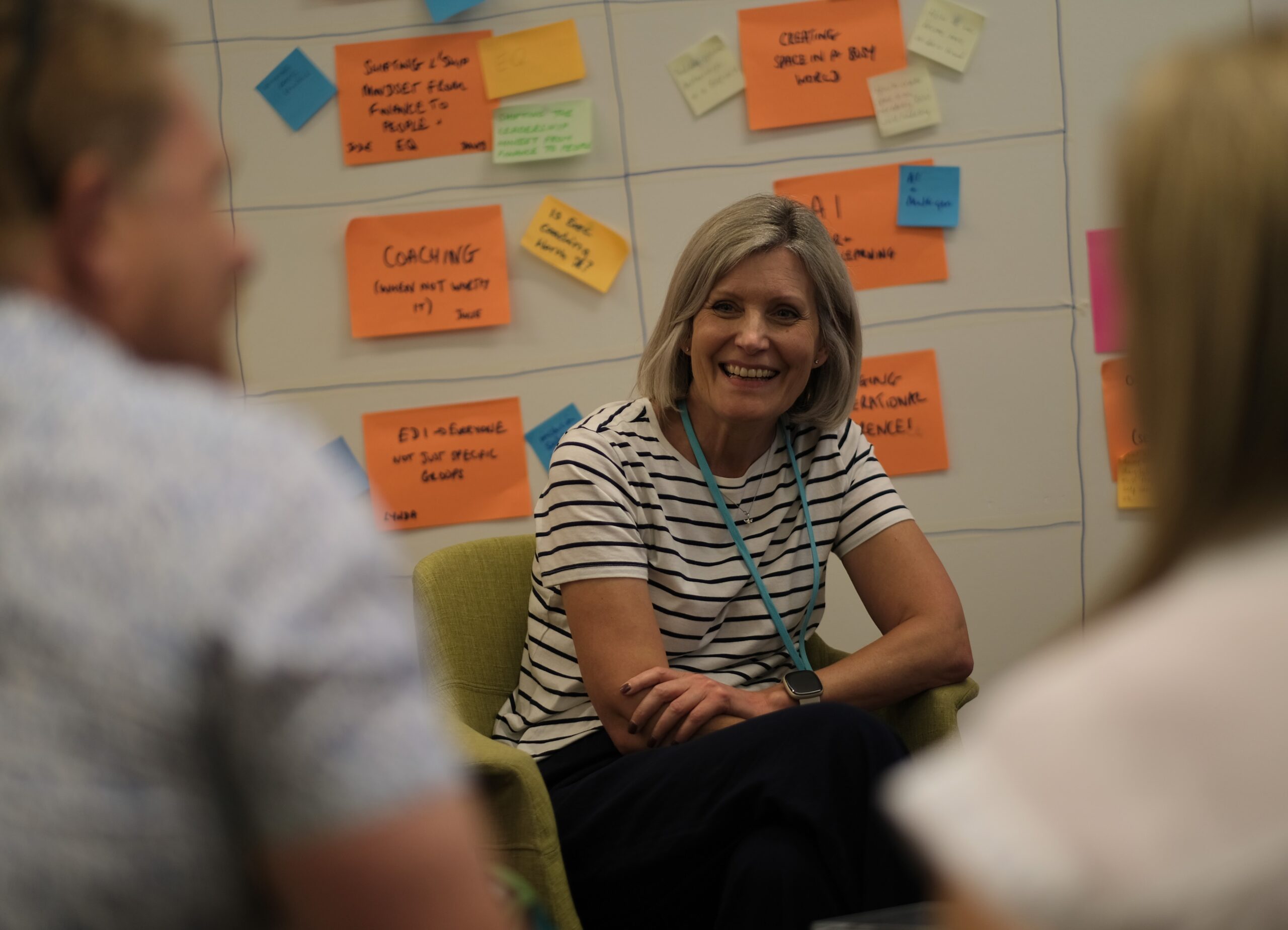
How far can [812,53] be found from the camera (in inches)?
83.7

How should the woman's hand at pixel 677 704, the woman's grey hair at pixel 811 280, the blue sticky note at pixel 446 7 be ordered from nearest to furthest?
1. the woman's hand at pixel 677 704
2. the woman's grey hair at pixel 811 280
3. the blue sticky note at pixel 446 7

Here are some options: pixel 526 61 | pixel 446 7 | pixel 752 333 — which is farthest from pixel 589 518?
pixel 446 7

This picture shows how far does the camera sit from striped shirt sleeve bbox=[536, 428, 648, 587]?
1501 millimetres

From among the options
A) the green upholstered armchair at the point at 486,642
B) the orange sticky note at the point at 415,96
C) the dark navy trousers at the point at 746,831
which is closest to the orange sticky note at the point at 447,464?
the green upholstered armchair at the point at 486,642

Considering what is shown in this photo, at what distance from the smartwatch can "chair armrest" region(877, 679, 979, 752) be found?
14 centimetres

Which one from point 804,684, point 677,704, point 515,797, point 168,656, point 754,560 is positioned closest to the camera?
point 168,656

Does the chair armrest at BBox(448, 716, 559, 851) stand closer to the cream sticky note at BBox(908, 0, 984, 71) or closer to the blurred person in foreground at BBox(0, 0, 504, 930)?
the blurred person in foreground at BBox(0, 0, 504, 930)

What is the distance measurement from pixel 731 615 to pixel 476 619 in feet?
1.25

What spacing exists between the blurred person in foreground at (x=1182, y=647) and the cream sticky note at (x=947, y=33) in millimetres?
1706

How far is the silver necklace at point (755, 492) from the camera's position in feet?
5.42

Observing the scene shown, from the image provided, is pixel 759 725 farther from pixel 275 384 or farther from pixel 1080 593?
pixel 275 384

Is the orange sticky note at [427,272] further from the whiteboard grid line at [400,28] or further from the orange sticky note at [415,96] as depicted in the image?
the whiteboard grid line at [400,28]

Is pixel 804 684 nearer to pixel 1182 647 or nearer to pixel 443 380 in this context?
pixel 443 380

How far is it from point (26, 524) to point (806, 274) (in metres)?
1.35
